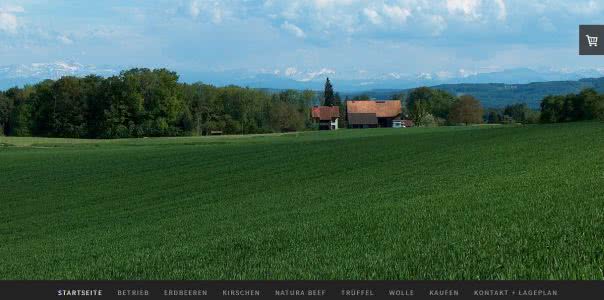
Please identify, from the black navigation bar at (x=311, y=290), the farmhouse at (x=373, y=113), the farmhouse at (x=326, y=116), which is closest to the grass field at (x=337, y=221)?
the black navigation bar at (x=311, y=290)

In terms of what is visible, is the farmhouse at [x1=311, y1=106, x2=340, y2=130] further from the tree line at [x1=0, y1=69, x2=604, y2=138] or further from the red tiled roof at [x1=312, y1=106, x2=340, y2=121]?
the tree line at [x1=0, y1=69, x2=604, y2=138]

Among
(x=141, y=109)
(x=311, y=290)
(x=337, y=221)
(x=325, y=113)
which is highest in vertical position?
(x=141, y=109)

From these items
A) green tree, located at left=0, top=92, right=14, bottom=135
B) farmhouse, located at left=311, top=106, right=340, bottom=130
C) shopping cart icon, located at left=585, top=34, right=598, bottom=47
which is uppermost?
shopping cart icon, located at left=585, top=34, right=598, bottom=47

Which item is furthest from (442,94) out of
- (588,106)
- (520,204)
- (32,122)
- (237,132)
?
(520,204)

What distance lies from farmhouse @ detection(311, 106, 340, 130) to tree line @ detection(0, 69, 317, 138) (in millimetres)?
21165

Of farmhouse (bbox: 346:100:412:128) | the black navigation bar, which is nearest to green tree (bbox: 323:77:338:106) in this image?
farmhouse (bbox: 346:100:412:128)

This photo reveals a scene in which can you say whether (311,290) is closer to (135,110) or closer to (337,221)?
(337,221)

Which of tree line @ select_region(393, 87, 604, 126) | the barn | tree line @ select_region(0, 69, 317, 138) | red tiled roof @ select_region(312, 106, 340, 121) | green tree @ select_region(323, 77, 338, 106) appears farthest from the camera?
green tree @ select_region(323, 77, 338, 106)

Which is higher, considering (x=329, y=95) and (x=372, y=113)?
(x=329, y=95)

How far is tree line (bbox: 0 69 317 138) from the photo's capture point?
4136 inches

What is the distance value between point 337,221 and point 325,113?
5236 inches

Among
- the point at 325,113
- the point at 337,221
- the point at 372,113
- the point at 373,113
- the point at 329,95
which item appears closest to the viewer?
the point at 337,221

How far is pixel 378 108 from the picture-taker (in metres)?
152

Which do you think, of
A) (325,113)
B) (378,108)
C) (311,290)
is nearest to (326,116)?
(325,113)
